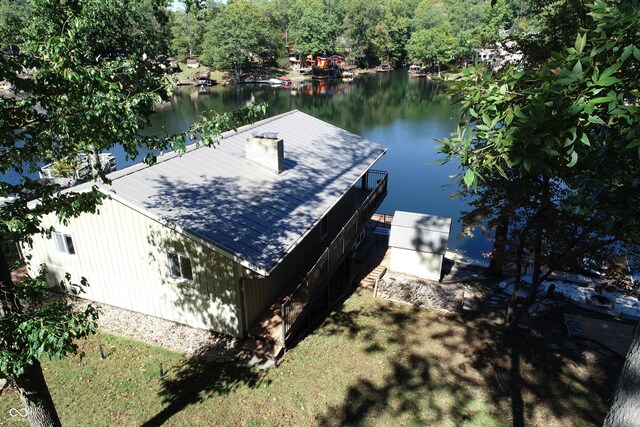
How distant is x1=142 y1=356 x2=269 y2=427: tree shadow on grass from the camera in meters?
10.3

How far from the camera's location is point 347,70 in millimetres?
98875

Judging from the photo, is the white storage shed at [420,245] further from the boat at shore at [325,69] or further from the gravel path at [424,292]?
the boat at shore at [325,69]

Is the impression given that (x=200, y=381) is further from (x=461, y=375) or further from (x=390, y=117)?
(x=390, y=117)

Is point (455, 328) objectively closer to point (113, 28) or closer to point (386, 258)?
point (386, 258)

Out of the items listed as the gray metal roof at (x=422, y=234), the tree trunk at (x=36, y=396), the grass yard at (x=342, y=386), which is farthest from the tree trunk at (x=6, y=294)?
the gray metal roof at (x=422, y=234)

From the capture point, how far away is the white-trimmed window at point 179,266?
11945 mm

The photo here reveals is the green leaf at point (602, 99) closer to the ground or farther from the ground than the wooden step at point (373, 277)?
farther from the ground

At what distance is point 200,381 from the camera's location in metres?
11.0

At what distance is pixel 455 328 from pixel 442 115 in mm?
48493

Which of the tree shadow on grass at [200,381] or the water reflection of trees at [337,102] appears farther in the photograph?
the water reflection of trees at [337,102]

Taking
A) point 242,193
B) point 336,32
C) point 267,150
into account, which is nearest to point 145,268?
point 242,193

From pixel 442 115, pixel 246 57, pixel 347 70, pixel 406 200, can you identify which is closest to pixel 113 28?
pixel 406 200

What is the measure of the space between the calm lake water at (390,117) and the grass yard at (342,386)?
6018 mm

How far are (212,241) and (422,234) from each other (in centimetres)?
997
